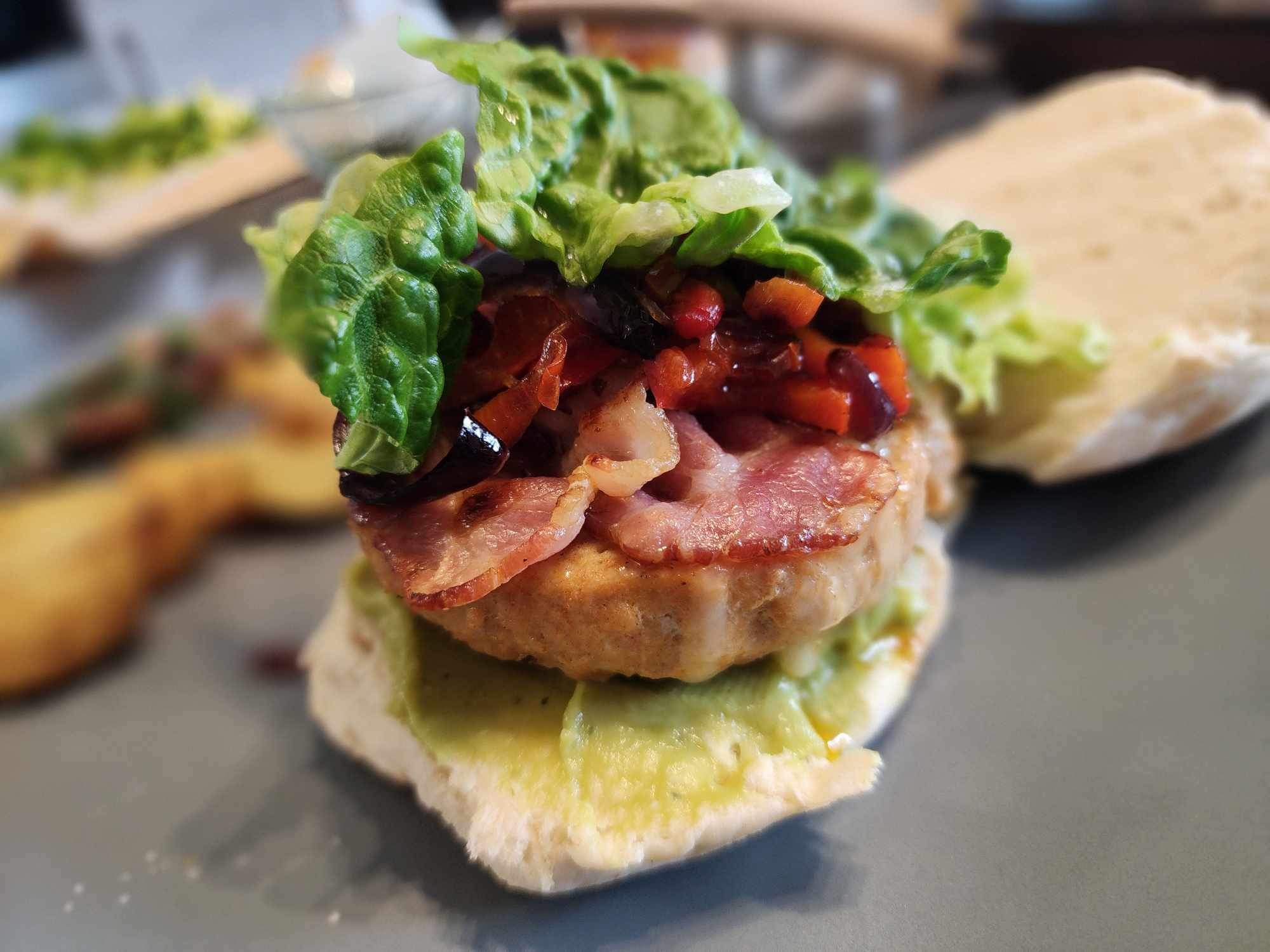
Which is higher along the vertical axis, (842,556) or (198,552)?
(842,556)

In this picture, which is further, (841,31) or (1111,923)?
(841,31)

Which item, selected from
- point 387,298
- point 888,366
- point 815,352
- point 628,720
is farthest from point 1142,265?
point 387,298

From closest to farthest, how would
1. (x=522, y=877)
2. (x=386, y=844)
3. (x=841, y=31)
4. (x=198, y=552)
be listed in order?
(x=522, y=877) → (x=386, y=844) → (x=198, y=552) → (x=841, y=31)

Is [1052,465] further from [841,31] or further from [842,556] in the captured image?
[841,31]

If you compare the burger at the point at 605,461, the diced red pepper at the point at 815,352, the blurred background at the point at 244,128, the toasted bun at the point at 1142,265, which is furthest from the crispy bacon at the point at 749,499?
the blurred background at the point at 244,128

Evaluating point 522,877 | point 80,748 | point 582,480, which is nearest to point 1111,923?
point 522,877

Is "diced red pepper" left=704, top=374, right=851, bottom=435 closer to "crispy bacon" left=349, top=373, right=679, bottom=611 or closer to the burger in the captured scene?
the burger

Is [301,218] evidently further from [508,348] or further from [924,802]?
[924,802]
